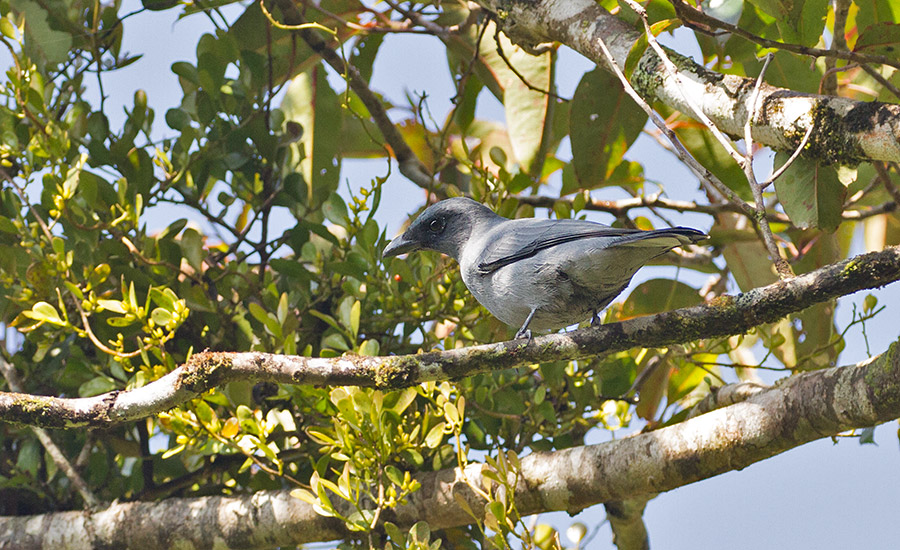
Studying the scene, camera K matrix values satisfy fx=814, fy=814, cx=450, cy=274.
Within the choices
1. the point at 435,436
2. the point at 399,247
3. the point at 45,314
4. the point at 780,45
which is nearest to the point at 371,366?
the point at 435,436

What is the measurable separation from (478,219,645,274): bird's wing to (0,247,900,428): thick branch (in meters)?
0.46

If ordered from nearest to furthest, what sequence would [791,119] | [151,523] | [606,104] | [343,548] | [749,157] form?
1. [749,157]
2. [791,119]
3. [343,548]
4. [151,523]
5. [606,104]

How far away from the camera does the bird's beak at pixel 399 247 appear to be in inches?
89.9

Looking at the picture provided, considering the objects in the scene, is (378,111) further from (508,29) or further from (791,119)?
(791,119)

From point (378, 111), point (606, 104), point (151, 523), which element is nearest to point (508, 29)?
point (606, 104)

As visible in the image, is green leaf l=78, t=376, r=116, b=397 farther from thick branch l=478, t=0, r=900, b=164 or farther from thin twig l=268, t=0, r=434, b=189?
thick branch l=478, t=0, r=900, b=164

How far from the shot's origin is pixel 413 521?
7.03ft

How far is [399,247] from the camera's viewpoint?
2316 millimetres

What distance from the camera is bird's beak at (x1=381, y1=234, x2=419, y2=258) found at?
228 centimetres

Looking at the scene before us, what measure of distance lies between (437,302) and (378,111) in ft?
2.82

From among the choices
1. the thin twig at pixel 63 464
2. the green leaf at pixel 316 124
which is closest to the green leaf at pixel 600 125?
the green leaf at pixel 316 124

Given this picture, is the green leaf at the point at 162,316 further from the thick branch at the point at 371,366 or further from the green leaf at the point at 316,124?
the green leaf at the point at 316,124

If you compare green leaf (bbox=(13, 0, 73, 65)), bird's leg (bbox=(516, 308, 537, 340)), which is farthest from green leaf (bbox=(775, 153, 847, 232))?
green leaf (bbox=(13, 0, 73, 65))

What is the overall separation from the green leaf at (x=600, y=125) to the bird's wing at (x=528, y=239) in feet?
1.87
